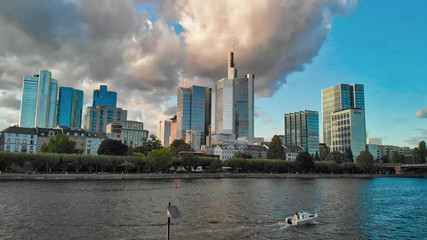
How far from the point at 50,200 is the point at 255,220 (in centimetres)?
3820

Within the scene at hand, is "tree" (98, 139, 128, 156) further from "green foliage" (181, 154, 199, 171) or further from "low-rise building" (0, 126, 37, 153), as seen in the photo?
"low-rise building" (0, 126, 37, 153)

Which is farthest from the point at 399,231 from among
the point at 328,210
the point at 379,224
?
the point at 328,210

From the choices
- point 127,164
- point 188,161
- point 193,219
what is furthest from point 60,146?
point 193,219

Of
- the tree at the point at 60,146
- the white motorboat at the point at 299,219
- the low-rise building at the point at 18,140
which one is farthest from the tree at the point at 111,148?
the white motorboat at the point at 299,219

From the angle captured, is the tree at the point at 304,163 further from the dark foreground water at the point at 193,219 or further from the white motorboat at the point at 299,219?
the white motorboat at the point at 299,219

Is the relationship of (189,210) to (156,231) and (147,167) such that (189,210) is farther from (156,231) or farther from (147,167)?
(147,167)

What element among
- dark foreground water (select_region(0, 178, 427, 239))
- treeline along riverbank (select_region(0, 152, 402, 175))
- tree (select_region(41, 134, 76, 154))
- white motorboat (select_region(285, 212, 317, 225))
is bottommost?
dark foreground water (select_region(0, 178, 427, 239))

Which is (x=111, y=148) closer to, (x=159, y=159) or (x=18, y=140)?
(x=159, y=159)

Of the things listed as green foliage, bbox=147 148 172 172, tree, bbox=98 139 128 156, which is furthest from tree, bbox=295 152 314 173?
tree, bbox=98 139 128 156

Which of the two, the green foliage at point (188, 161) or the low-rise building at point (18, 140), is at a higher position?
the low-rise building at point (18, 140)

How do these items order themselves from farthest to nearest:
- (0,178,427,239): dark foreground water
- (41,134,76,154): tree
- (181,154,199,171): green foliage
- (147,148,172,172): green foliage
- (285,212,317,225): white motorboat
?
(181,154,199,171): green foliage, (41,134,76,154): tree, (147,148,172,172): green foliage, (285,212,317,225): white motorboat, (0,178,427,239): dark foreground water

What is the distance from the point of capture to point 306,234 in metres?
37.3

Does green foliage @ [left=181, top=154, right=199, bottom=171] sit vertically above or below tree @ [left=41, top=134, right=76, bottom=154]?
below

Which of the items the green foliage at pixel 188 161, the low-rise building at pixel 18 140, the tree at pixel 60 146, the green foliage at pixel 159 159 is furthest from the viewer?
the low-rise building at pixel 18 140
